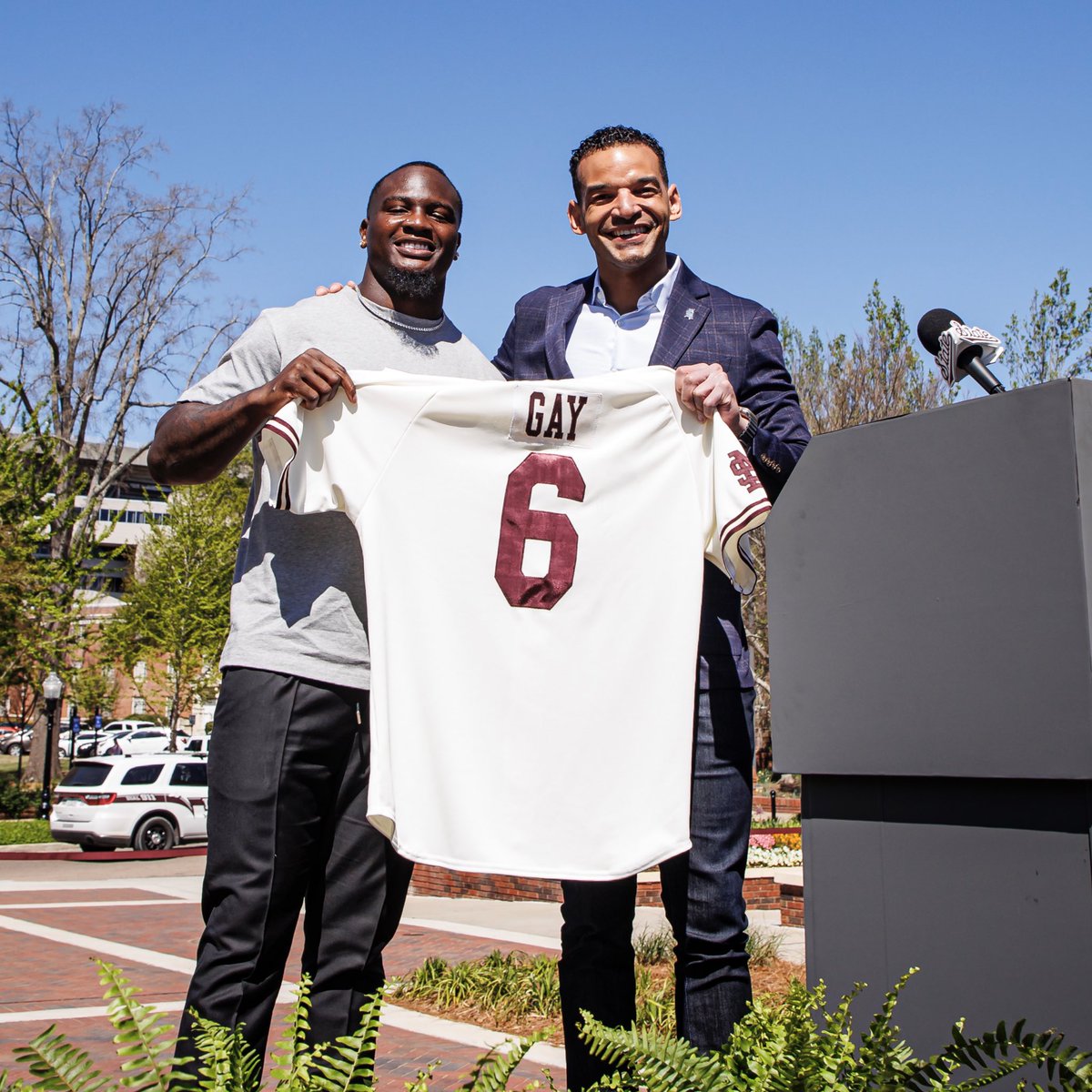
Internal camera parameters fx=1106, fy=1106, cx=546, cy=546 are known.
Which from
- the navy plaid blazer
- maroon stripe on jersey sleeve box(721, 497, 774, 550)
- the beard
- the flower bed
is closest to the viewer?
maroon stripe on jersey sleeve box(721, 497, 774, 550)

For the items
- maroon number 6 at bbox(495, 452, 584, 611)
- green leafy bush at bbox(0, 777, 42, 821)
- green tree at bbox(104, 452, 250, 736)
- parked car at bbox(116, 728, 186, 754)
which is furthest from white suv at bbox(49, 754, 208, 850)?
parked car at bbox(116, 728, 186, 754)

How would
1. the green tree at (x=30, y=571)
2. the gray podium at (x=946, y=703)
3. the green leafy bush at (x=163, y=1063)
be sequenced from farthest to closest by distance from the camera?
→ the green tree at (x=30, y=571)
the gray podium at (x=946, y=703)
the green leafy bush at (x=163, y=1063)

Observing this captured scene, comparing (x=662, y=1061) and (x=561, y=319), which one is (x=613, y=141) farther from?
(x=662, y=1061)

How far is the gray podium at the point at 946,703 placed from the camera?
2150mm

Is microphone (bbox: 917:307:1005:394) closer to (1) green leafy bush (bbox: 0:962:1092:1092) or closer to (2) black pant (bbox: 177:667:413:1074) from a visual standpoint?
(1) green leafy bush (bbox: 0:962:1092:1092)

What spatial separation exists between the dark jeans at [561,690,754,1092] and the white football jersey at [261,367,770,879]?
15 centimetres

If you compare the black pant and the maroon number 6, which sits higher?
the maroon number 6

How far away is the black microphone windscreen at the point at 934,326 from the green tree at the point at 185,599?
29.7 metres

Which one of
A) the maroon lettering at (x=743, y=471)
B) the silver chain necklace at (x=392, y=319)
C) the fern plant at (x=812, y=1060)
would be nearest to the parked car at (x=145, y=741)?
the silver chain necklace at (x=392, y=319)

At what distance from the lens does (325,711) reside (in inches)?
108

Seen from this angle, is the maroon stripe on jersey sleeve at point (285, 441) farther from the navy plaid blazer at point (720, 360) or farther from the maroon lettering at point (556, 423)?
the navy plaid blazer at point (720, 360)

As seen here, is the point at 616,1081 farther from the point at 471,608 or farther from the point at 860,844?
the point at 471,608

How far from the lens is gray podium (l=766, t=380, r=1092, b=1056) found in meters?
2.15

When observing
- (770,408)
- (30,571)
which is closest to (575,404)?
(770,408)
